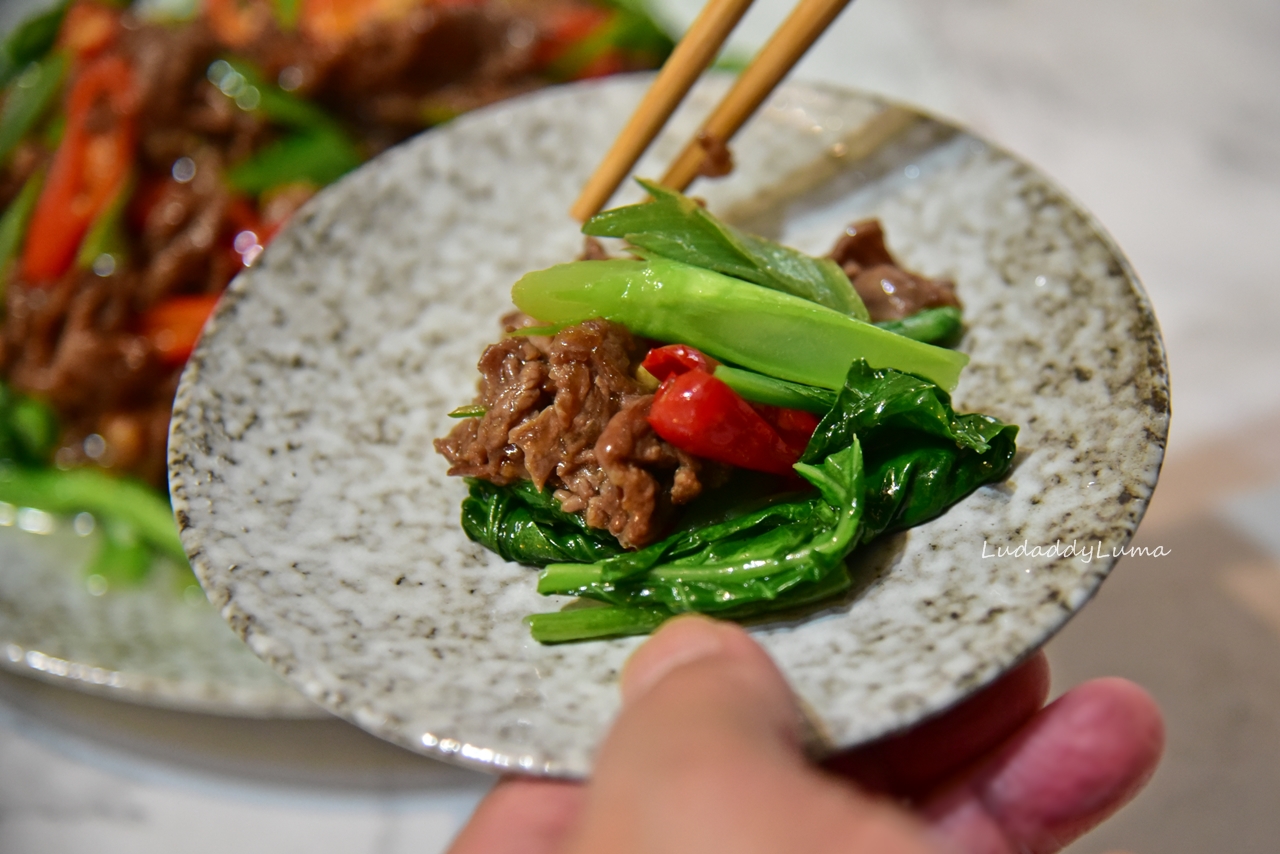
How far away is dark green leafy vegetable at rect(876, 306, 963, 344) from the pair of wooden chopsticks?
0.67m

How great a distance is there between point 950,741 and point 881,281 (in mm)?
1019

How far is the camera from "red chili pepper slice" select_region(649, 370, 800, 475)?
1836mm

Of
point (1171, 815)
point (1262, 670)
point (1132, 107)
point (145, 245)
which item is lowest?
point (145, 245)

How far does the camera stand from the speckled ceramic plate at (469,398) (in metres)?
1.63

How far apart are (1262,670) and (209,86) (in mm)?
4585

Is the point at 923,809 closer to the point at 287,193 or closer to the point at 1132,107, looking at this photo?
the point at 287,193

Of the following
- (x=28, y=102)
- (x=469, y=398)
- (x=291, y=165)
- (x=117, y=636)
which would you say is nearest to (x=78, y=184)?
(x=28, y=102)

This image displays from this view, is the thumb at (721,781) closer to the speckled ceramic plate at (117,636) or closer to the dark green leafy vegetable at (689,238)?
the dark green leafy vegetable at (689,238)

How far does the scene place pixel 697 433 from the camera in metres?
1.84

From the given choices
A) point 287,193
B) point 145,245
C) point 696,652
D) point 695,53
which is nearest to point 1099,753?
point 696,652

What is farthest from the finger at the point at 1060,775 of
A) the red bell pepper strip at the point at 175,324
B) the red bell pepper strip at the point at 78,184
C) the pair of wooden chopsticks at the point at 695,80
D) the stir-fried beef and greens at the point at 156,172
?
the red bell pepper strip at the point at 78,184

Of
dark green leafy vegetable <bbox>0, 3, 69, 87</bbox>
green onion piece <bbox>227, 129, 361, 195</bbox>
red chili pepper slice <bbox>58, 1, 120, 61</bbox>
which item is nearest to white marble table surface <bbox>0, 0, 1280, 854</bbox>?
dark green leafy vegetable <bbox>0, 3, 69, 87</bbox>

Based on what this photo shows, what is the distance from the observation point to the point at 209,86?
169 inches

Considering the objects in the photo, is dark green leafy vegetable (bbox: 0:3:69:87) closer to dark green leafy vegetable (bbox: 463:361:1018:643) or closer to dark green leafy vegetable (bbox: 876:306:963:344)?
dark green leafy vegetable (bbox: 463:361:1018:643)
